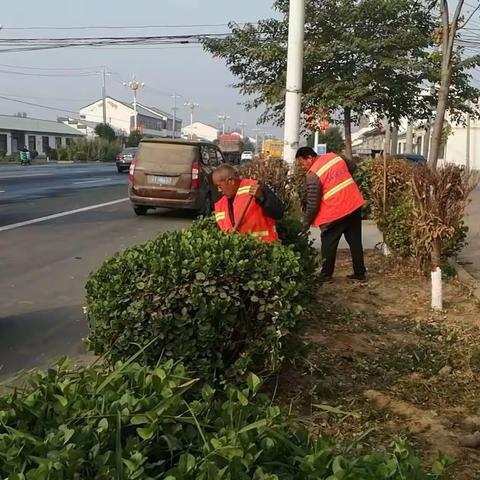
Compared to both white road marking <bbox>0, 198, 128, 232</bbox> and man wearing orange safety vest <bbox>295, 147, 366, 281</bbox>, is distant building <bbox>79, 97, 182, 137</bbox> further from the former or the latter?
man wearing orange safety vest <bbox>295, 147, 366, 281</bbox>

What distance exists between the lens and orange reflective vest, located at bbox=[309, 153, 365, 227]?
7297 mm

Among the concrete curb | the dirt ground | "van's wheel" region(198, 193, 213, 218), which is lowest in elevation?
the dirt ground

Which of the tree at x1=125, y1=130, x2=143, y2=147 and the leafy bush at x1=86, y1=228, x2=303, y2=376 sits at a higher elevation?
the tree at x1=125, y1=130, x2=143, y2=147

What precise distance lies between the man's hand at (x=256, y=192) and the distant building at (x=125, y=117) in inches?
4576

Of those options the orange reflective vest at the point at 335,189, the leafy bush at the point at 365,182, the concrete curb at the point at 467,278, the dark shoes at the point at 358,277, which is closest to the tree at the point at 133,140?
the leafy bush at the point at 365,182

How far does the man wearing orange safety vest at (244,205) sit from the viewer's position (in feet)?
16.8

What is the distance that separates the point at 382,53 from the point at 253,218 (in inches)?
608

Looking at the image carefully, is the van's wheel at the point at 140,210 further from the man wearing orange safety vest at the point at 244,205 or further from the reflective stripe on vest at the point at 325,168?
the man wearing orange safety vest at the point at 244,205

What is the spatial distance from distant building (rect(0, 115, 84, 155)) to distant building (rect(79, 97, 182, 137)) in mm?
32861

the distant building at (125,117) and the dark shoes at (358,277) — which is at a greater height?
the distant building at (125,117)

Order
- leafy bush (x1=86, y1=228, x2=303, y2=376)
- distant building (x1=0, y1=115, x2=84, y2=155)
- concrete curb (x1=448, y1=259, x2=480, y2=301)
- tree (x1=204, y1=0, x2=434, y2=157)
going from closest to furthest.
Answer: leafy bush (x1=86, y1=228, x2=303, y2=376), concrete curb (x1=448, y1=259, x2=480, y2=301), tree (x1=204, y1=0, x2=434, y2=157), distant building (x1=0, y1=115, x2=84, y2=155)

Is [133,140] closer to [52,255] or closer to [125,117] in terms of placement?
[125,117]

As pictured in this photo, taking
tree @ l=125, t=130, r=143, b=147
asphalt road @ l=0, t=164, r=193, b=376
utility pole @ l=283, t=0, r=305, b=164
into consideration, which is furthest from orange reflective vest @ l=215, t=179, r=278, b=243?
tree @ l=125, t=130, r=143, b=147

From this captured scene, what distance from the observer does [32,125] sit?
78.7m
